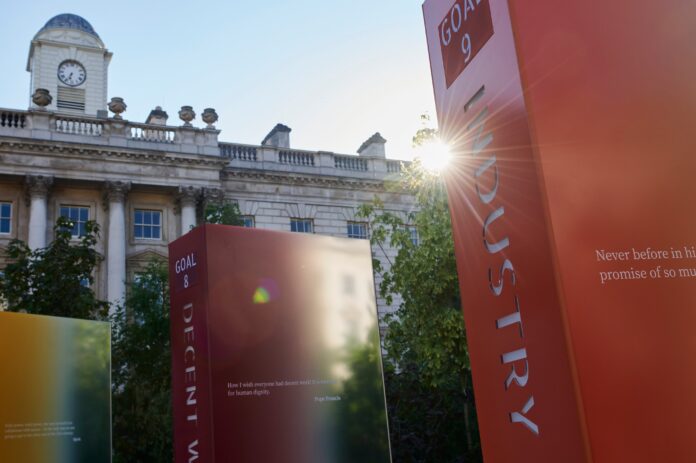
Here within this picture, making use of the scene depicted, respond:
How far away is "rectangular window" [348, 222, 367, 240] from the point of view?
32.8 metres

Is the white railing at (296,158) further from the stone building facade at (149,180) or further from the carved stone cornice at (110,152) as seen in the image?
the carved stone cornice at (110,152)

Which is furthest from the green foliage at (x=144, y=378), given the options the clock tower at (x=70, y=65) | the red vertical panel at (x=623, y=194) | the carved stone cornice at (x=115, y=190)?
the clock tower at (x=70, y=65)

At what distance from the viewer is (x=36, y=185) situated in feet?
88.1

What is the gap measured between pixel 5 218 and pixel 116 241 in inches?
155

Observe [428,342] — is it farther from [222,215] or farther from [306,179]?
[306,179]

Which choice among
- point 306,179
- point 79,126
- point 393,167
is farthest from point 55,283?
point 393,167

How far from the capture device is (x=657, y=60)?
12.6ft

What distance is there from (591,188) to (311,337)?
5364 millimetres

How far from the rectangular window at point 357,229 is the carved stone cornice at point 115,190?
31.6 feet

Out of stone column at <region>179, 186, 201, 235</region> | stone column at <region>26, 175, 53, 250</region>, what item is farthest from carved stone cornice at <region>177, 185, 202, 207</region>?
stone column at <region>26, 175, 53, 250</region>

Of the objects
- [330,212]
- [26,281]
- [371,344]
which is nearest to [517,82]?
[371,344]

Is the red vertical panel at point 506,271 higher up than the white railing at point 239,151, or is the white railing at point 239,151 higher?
A: the white railing at point 239,151

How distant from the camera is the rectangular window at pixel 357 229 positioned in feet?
108

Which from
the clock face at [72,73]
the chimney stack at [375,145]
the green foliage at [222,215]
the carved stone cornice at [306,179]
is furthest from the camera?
the clock face at [72,73]
